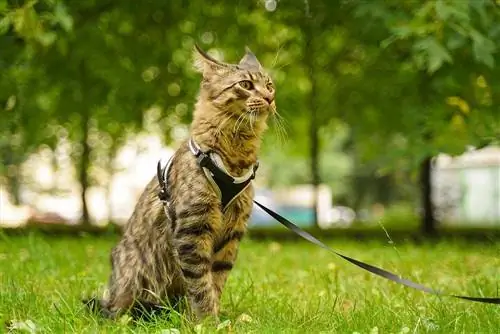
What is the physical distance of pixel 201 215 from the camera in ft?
12.2

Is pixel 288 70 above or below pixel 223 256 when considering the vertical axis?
above

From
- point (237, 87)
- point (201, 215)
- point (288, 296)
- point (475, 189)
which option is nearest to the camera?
point (201, 215)

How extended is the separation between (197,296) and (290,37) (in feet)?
33.1

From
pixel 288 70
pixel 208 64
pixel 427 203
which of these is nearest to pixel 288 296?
pixel 208 64

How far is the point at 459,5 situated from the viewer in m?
6.12

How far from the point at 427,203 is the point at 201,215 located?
1050 cm

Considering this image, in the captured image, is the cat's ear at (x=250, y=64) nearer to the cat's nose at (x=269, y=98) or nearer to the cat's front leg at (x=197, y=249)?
the cat's nose at (x=269, y=98)

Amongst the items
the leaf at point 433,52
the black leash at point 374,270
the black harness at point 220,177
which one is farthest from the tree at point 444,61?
the black harness at point 220,177

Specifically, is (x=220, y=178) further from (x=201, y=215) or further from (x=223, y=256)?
(x=223, y=256)

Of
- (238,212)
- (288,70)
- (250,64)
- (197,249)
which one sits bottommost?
(197,249)

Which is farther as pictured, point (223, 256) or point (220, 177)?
point (223, 256)

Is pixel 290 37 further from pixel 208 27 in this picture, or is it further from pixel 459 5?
pixel 459 5

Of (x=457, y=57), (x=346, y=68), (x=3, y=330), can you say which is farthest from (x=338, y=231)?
(x=3, y=330)

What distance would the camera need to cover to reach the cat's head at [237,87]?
3838 mm
